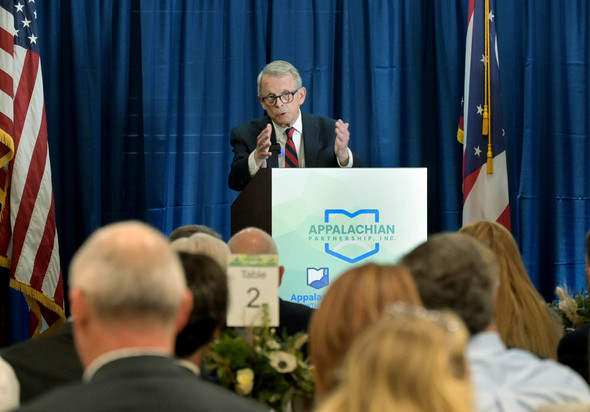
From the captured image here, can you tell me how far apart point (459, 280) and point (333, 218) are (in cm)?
245

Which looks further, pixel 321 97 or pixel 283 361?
pixel 321 97

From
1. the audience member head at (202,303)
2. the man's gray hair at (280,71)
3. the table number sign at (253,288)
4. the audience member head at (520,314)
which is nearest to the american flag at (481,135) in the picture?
the man's gray hair at (280,71)

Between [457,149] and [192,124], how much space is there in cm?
201

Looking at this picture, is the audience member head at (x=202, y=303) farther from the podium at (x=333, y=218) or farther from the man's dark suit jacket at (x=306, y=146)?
the man's dark suit jacket at (x=306, y=146)

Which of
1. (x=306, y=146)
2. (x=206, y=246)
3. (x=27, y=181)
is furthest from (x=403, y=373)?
(x=27, y=181)

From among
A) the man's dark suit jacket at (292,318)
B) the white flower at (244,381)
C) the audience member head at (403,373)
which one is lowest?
the white flower at (244,381)

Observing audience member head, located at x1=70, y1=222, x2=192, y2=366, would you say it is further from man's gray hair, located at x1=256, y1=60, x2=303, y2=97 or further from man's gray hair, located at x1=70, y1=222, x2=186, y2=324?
man's gray hair, located at x1=256, y1=60, x2=303, y2=97

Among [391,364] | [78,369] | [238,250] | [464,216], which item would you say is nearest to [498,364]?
[391,364]

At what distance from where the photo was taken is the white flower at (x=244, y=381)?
258 centimetres

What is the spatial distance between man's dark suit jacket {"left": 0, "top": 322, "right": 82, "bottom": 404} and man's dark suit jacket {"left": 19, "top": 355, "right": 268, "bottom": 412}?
1024 millimetres

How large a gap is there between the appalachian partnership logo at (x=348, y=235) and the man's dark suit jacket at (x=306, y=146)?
0.77m

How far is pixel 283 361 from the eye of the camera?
2.66m

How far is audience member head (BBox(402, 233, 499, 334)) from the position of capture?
212 cm

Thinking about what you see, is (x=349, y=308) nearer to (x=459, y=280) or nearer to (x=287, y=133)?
(x=459, y=280)
